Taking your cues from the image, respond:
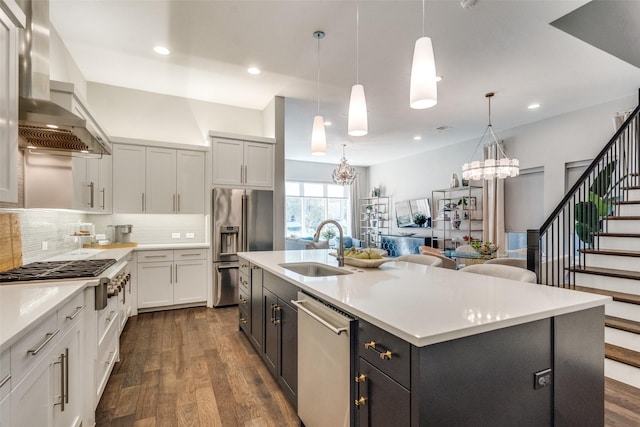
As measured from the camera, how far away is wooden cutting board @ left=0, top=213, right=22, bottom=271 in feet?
6.88

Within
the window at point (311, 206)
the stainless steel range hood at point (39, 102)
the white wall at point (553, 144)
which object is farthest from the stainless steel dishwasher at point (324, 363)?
the window at point (311, 206)

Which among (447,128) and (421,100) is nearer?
(421,100)

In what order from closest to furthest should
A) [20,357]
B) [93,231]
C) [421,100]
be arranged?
[20,357] < [421,100] < [93,231]

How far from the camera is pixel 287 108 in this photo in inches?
196

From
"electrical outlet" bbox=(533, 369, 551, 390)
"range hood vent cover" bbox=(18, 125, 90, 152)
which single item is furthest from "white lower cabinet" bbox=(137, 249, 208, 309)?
"electrical outlet" bbox=(533, 369, 551, 390)

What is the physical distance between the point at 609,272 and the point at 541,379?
10.1ft

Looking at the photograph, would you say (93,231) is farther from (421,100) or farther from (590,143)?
(590,143)

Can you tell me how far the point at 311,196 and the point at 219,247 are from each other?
538 centimetres

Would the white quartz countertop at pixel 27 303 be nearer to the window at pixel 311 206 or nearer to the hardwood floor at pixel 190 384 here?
the hardwood floor at pixel 190 384

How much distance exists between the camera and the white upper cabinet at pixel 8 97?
1.45 metres

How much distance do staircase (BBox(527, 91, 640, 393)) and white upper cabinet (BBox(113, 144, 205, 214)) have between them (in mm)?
4355

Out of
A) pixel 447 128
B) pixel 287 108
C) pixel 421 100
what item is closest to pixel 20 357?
pixel 421 100

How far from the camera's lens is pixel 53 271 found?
2043 millimetres

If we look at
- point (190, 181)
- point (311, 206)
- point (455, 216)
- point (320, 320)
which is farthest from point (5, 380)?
point (311, 206)
